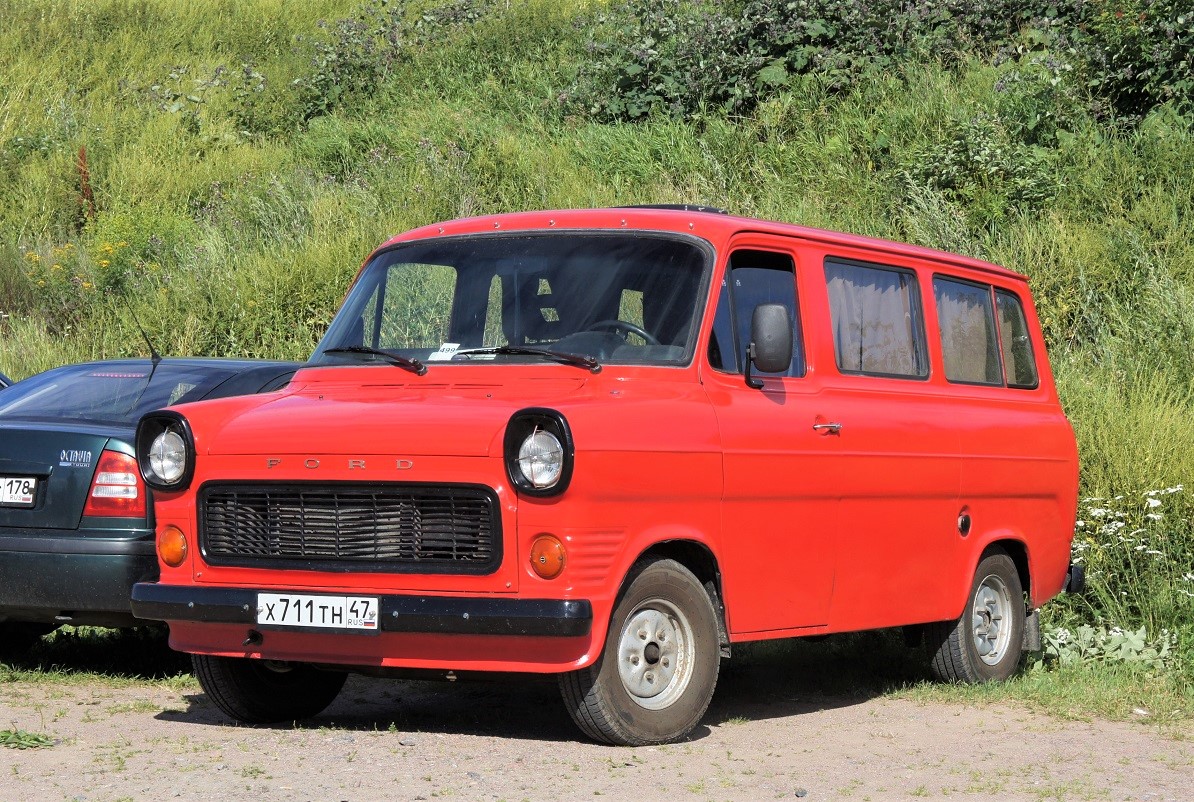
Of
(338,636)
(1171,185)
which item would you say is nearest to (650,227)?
(338,636)

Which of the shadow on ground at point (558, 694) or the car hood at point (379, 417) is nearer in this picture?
the car hood at point (379, 417)

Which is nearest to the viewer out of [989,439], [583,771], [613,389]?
[583,771]

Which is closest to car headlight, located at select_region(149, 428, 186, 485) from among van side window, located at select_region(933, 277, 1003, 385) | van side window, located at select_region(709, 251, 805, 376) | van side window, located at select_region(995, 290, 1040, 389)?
van side window, located at select_region(709, 251, 805, 376)

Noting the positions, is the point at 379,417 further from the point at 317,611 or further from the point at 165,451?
the point at 165,451

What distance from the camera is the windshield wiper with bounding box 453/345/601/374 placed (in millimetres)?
6668

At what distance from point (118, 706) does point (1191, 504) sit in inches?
240

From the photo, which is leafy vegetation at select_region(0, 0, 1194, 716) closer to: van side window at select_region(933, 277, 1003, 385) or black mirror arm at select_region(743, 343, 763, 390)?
van side window at select_region(933, 277, 1003, 385)

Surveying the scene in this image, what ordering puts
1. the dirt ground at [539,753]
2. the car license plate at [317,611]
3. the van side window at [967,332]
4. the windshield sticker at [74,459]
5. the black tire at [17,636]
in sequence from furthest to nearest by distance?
the black tire at [17,636] < the van side window at [967,332] < the windshield sticker at [74,459] < the car license plate at [317,611] < the dirt ground at [539,753]

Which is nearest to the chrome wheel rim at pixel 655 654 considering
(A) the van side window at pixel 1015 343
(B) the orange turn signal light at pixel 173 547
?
(B) the orange turn signal light at pixel 173 547

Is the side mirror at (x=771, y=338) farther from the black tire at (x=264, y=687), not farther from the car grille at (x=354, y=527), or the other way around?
the black tire at (x=264, y=687)

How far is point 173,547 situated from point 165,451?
38 centimetres

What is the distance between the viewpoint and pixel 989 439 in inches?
330

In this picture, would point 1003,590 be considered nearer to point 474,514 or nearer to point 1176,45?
point 474,514

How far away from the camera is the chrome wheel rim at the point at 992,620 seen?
858 centimetres
